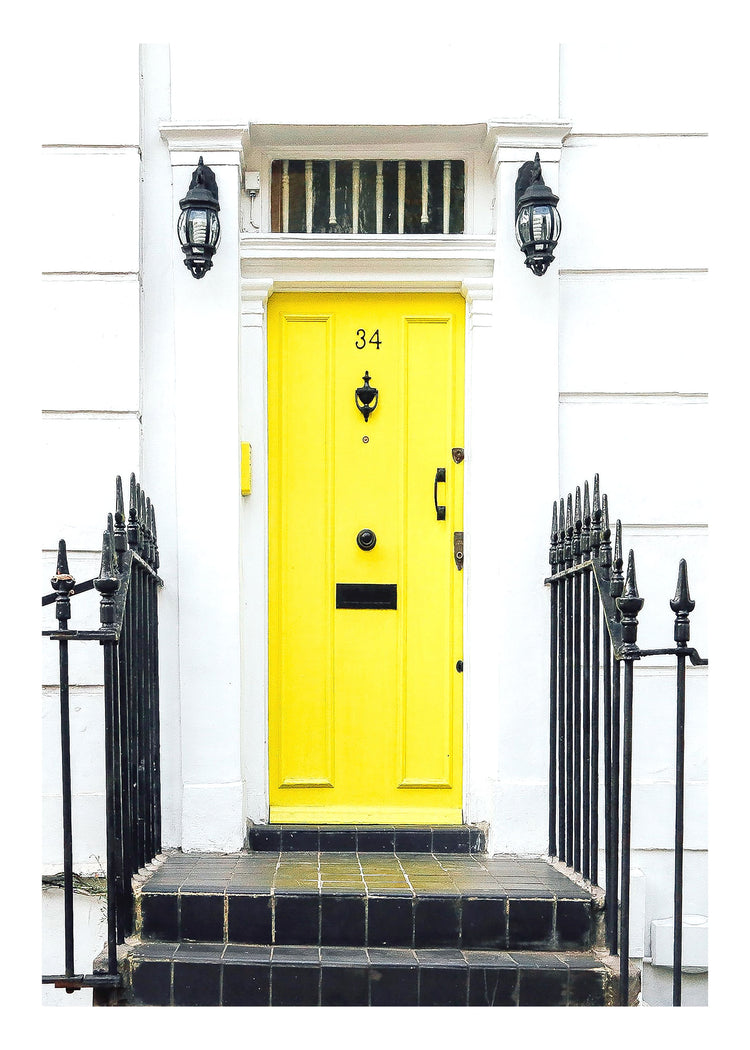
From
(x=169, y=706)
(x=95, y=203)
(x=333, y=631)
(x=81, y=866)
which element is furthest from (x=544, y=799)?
(x=95, y=203)

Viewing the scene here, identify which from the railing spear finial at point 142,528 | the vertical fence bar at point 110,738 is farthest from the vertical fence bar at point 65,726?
the railing spear finial at point 142,528

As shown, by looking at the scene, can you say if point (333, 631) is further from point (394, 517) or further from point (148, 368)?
point (148, 368)

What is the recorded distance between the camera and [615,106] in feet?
15.6

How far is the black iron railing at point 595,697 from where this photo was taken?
3.46m

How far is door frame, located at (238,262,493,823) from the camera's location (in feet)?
15.9

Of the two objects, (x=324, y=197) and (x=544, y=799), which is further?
(x=324, y=197)

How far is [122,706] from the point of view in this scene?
3760mm

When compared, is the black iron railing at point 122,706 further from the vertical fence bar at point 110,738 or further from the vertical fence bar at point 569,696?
the vertical fence bar at point 569,696

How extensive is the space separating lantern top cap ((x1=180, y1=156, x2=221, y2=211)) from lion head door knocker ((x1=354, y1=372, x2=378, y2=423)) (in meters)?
0.95

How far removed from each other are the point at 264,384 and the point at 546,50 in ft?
5.96

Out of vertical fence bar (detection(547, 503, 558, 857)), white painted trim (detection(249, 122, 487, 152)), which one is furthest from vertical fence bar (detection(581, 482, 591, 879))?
white painted trim (detection(249, 122, 487, 152))

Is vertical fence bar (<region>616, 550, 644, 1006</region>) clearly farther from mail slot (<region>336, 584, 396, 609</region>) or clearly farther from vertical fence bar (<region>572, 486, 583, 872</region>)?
mail slot (<region>336, 584, 396, 609</region>)

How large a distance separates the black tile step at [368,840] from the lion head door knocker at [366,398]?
1.77 metres

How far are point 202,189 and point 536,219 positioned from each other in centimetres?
134
